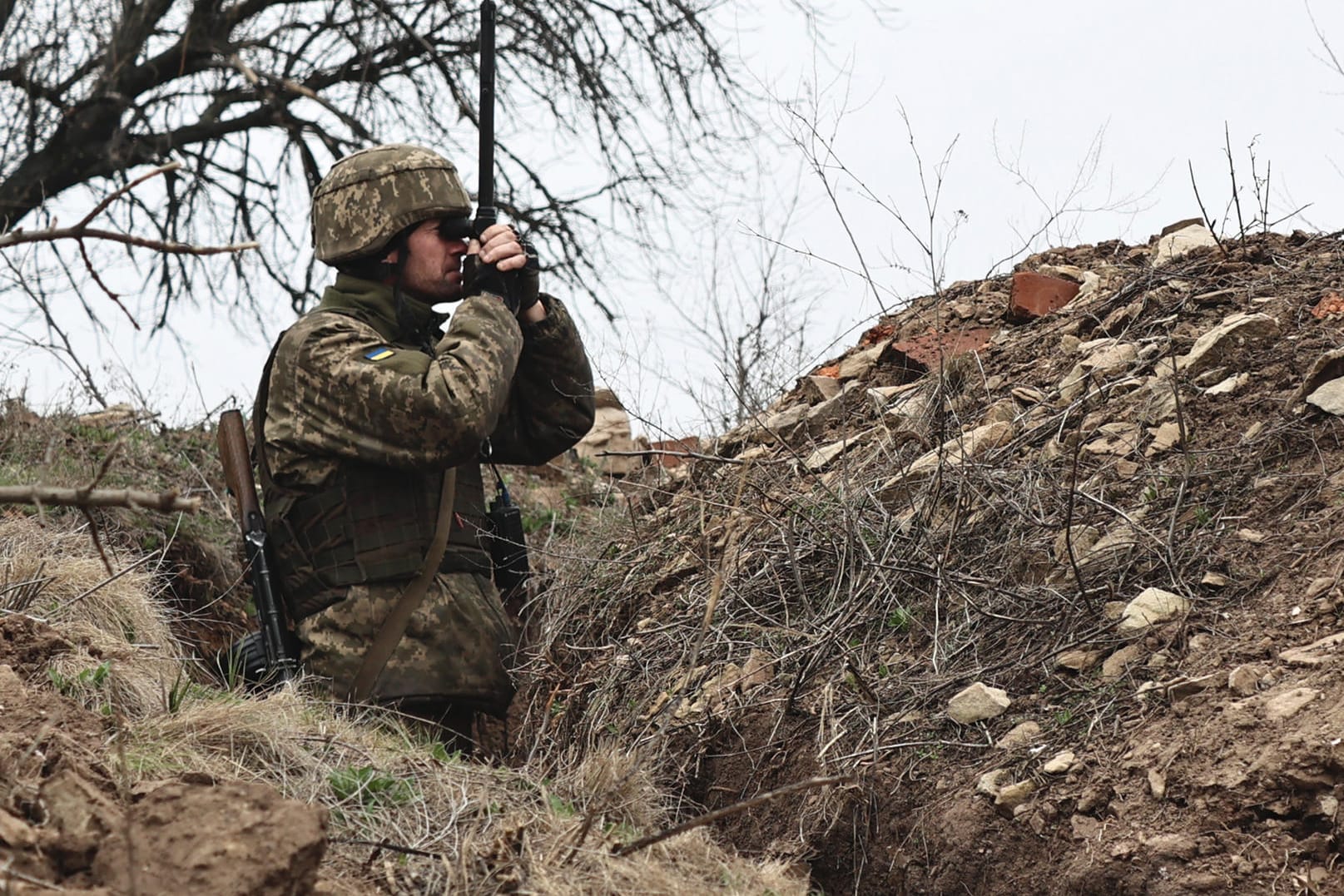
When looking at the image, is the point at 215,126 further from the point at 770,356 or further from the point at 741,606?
the point at 741,606

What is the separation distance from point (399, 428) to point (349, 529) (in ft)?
1.28

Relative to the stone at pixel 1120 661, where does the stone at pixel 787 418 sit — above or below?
above

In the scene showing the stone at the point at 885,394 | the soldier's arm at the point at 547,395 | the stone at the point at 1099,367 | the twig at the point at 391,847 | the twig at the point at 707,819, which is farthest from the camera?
the stone at the point at 885,394

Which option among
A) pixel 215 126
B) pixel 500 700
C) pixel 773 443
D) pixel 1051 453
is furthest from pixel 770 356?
pixel 215 126

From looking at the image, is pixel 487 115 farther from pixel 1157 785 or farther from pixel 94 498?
pixel 94 498

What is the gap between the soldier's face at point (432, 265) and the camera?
13.6ft

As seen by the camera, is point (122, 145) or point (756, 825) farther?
point (122, 145)

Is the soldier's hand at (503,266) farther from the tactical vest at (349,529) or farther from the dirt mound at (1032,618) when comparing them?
the dirt mound at (1032,618)

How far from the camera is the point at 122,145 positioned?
1112 cm

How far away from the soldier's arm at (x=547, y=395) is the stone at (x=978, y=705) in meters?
1.42

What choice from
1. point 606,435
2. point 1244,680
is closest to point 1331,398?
point 1244,680

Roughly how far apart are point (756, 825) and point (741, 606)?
831mm

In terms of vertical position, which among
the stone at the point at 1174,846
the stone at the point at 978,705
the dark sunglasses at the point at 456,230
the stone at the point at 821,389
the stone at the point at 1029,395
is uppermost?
the dark sunglasses at the point at 456,230

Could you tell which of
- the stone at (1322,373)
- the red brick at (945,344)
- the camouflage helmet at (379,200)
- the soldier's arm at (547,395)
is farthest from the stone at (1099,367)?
the camouflage helmet at (379,200)
